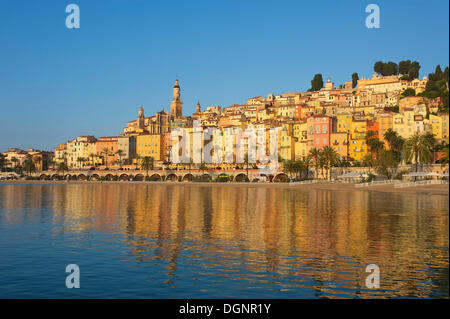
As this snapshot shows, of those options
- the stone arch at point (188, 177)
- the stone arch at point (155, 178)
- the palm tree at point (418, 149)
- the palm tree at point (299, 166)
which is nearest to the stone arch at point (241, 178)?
the stone arch at point (188, 177)

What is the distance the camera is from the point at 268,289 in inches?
719

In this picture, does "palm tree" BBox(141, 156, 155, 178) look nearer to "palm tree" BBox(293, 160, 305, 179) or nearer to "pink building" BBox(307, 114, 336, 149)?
"pink building" BBox(307, 114, 336, 149)

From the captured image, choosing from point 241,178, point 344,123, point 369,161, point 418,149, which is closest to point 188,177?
point 241,178

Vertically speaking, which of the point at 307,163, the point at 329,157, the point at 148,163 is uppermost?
the point at 329,157

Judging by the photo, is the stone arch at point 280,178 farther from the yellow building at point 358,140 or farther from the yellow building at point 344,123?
the yellow building at point 344,123

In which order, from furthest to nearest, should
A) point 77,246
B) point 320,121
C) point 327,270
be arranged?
point 320,121, point 77,246, point 327,270

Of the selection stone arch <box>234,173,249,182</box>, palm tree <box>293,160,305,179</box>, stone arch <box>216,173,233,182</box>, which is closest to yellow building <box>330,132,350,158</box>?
palm tree <box>293,160,305,179</box>

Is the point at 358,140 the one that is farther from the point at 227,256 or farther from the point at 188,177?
the point at 227,256

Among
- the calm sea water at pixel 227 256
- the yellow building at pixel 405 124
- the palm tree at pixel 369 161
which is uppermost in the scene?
the yellow building at pixel 405 124

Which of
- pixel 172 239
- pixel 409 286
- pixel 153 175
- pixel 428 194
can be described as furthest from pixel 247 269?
pixel 153 175


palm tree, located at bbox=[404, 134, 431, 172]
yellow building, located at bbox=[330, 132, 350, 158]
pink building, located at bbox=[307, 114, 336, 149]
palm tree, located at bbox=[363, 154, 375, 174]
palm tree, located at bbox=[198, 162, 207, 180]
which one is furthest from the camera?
palm tree, located at bbox=[198, 162, 207, 180]

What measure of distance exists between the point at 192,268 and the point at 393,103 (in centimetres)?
18395

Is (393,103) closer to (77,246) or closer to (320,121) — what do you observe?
(320,121)

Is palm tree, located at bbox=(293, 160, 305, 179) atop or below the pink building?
below
